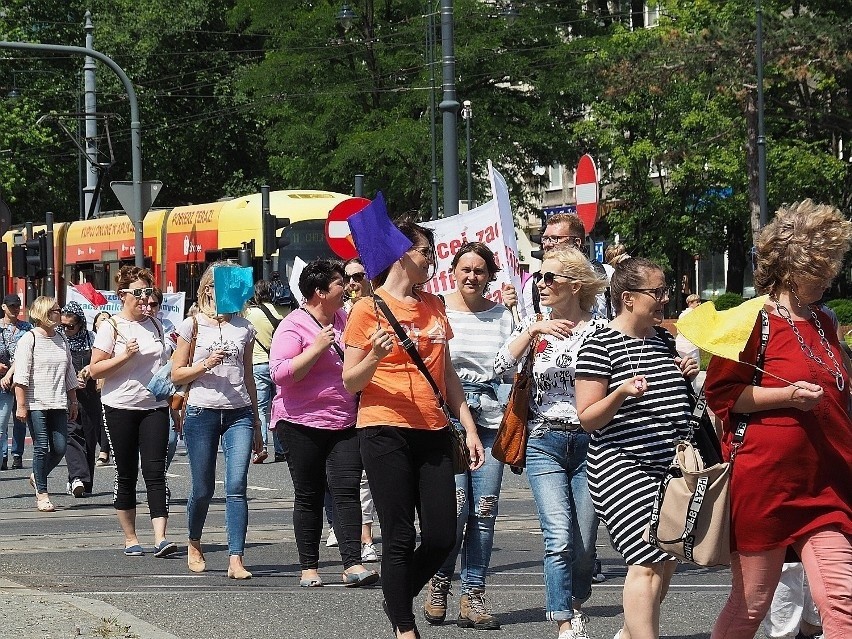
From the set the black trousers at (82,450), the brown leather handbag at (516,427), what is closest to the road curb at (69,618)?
the brown leather handbag at (516,427)

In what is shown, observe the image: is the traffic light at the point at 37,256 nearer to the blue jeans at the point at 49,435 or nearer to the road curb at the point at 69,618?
the blue jeans at the point at 49,435

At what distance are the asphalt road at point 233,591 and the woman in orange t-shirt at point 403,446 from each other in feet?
2.81

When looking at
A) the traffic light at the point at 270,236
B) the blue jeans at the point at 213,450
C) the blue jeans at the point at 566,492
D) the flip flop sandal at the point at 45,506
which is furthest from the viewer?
the traffic light at the point at 270,236

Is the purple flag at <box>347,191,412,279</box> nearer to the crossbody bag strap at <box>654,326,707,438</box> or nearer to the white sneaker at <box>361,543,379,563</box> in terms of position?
the crossbody bag strap at <box>654,326,707,438</box>

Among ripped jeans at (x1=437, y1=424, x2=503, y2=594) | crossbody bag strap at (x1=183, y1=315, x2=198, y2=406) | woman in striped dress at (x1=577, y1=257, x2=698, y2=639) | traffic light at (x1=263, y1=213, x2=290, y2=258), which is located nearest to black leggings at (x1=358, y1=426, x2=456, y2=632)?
woman in striped dress at (x1=577, y1=257, x2=698, y2=639)

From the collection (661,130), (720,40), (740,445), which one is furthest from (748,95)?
(740,445)

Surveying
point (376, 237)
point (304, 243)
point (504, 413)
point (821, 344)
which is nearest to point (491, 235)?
point (504, 413)

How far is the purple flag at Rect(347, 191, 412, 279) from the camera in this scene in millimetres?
6520

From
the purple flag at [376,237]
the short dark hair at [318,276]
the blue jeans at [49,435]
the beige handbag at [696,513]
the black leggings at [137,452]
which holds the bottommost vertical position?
the blue jeans at [49,435]

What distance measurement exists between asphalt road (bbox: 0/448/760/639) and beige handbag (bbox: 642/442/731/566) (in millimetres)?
1840

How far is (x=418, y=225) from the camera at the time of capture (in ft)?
22.5

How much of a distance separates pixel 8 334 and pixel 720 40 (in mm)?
23702

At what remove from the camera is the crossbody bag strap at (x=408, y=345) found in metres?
6.45

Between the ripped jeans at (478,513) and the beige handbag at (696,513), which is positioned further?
the ripped jeans at (478,513)
